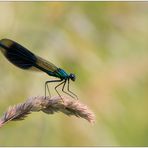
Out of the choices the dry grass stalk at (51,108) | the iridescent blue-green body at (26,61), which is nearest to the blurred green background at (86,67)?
the iridescent blue-green body at (26,61)

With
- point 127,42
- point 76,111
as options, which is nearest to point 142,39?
point 127,42

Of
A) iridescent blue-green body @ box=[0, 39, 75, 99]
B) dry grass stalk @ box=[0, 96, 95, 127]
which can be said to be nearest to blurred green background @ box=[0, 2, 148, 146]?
iridescent blue-green body @ box=[0, 39, 75, 99]

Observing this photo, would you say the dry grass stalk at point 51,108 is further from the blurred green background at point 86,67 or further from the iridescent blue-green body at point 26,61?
the blurred green background at point 86,67

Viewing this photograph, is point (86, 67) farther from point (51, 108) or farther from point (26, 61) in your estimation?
point (51, 108)

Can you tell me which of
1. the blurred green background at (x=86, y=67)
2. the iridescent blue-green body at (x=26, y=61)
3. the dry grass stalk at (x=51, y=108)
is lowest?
the dry grass stalk at (x=51, y=108)

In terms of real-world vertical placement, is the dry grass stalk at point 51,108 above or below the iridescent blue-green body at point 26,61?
below

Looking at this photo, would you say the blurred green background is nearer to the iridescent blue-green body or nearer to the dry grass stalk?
the iridescent blue-green body

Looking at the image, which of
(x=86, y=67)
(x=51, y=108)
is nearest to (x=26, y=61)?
(x=51, y=108)

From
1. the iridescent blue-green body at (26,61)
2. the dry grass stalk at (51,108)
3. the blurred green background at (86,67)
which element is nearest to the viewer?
the dry grass stalk at (51,108)
